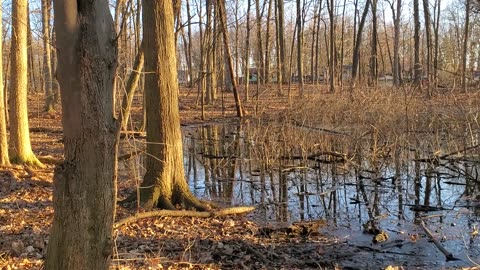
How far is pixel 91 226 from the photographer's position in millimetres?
3051

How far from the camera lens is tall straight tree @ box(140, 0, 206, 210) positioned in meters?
6.95

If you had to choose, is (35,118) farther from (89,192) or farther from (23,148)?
(89,192)

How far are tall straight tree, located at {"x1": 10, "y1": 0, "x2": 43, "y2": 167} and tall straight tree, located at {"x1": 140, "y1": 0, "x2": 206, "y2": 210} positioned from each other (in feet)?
12.7

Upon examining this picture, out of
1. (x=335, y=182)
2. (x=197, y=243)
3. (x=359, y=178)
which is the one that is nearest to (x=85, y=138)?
Answer: (x=197, y=243)

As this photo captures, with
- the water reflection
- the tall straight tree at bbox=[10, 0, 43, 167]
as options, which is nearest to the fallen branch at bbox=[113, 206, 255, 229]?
the water reflection

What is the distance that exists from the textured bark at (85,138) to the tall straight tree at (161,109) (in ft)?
12.5

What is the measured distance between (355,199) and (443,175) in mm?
2911

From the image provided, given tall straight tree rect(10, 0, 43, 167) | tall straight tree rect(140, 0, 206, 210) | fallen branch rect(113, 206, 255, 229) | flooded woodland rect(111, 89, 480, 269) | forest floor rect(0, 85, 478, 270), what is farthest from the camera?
tall straight tree rect(10, 0, 43, 167)

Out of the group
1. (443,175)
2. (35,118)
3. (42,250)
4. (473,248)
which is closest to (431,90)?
(443,175)

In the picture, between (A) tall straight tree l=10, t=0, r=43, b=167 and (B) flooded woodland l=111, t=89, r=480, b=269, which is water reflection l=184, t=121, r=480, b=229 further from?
(A) tall straight tree l=10, t=0, r=43, b=167

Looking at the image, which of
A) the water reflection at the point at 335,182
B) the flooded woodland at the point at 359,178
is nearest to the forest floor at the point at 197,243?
the flooded woodland at the point at 359,178

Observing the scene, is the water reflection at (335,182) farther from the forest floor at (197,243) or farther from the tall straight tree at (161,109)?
the tall straight tree at (161,109)

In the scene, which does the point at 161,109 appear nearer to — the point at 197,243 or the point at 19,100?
the point at 197,243

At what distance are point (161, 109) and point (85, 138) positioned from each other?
4052mm
